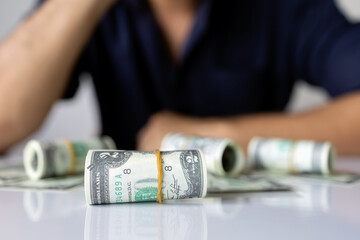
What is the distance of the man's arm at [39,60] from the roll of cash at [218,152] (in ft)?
1.79

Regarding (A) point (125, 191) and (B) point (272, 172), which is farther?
(B) point (272, 172)

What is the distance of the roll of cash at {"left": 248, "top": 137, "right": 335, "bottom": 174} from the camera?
3.17 feet

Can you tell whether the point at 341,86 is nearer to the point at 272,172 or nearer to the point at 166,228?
the point at 272,172

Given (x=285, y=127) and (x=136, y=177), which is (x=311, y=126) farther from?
(x=136, y=177)

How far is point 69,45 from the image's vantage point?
1.39 metres

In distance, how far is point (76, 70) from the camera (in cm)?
167

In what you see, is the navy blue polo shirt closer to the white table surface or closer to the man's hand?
the man's hand

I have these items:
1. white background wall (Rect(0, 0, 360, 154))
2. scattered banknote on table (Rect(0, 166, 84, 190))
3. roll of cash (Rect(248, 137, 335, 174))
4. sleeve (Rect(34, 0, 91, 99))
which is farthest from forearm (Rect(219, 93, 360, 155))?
white background wall (Rect(0, 0, 360, 154))

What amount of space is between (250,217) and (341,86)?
105cm

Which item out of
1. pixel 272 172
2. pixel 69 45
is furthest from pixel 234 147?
pixel 69 45

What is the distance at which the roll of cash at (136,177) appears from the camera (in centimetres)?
63

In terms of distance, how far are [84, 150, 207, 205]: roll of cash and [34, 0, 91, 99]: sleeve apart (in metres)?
1.02

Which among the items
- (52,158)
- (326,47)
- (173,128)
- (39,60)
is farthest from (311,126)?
(39,60)

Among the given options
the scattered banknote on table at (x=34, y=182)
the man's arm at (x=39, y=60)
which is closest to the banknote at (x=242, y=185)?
the scattered banknote on table at (x=34, y=182)
